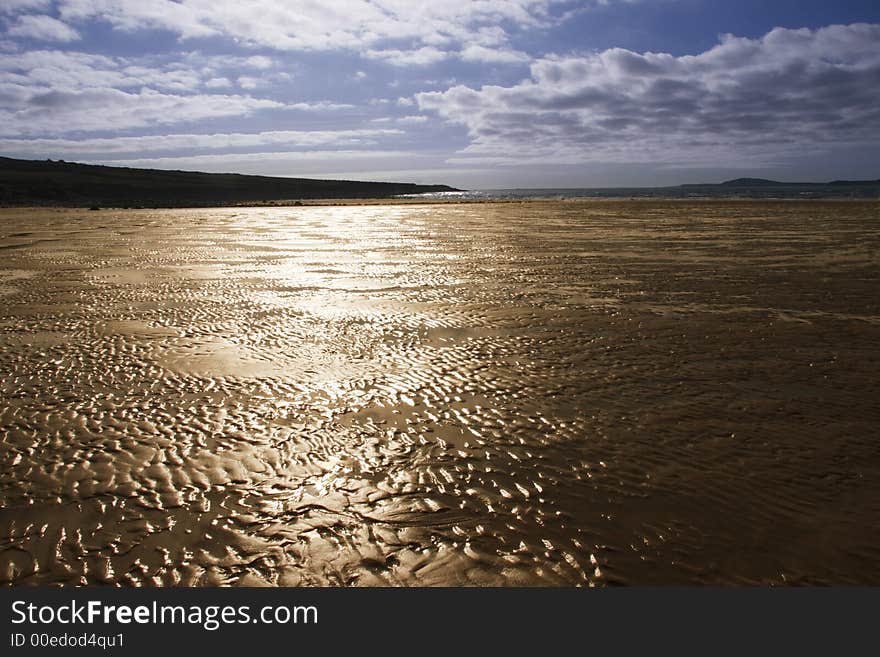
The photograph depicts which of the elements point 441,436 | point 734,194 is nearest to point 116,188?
point 441,436

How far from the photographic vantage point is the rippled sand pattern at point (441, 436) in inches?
125

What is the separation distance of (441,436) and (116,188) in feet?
237

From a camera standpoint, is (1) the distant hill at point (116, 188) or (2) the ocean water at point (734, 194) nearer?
(1) the distant hill at point (116, 188)

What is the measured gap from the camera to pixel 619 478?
12.9 feet

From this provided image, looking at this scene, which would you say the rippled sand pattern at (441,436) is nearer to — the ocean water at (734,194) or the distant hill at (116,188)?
the distant hill at (116,188)

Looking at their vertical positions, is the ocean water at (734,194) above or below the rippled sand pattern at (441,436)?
above

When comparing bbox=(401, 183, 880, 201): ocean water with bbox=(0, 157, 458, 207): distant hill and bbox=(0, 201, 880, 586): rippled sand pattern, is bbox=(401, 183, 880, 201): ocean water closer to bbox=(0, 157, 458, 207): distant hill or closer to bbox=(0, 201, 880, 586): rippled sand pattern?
bbox=(0, 157, 458, 207): distant hill

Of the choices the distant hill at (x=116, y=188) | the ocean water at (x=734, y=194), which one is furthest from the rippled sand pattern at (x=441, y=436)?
the ocean water at (x=734, y=194)

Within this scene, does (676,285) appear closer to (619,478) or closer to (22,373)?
(619,478)

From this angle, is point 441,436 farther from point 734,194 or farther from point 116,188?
point 734,194

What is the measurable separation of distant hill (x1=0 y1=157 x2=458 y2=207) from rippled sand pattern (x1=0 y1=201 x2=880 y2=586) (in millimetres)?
47242

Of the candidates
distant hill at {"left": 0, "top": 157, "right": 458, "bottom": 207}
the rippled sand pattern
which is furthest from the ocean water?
the rippled sand pattern

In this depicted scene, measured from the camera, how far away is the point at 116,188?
206 ft

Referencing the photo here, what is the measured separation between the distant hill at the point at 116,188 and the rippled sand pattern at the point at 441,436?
4724 cm
